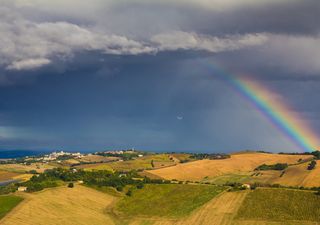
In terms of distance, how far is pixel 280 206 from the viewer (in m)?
150

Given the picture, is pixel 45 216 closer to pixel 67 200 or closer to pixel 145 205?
pixel 67 200

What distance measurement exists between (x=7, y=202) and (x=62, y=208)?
20387mm

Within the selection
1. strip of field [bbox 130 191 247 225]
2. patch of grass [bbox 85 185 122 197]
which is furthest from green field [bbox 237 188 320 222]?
patch of grass [bbox 85 185 122 197]

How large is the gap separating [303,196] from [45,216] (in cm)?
9124

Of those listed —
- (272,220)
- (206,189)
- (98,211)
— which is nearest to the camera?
(272,220)

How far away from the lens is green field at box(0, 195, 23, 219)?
14399 cm

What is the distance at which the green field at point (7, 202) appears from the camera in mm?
143988

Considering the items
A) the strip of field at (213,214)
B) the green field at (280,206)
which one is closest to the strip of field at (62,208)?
the strip of field at (213,214)

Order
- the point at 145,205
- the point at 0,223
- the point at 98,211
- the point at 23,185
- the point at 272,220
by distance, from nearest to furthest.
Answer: the point at 0,223 → the point at 272,220 → the point at 98,211 → the point at 145,205 → the point at 23,185

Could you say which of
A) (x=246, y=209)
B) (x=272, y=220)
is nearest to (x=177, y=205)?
(x=246, y=209)

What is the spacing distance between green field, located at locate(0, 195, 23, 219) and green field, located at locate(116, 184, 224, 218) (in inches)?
1491

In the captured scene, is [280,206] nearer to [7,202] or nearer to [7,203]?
[7,203]

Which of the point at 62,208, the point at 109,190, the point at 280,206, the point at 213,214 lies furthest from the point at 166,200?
the point at 280,206

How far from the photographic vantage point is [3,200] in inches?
6196
